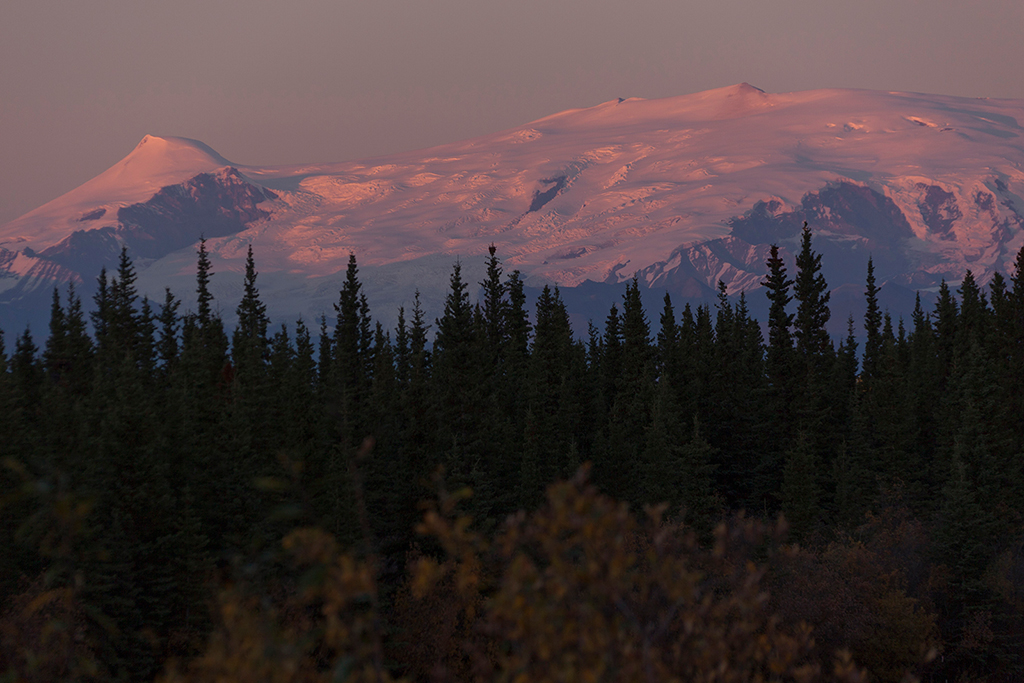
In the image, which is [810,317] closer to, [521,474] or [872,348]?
[872,348]

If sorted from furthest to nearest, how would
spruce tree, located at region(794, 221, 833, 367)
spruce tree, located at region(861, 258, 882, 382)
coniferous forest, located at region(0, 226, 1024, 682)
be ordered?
spruce tree, located at region(861, 258, 882, 382) → spruce tree, located at region(794, 221, 833, 367) → coniferous forest, located at region(0, 226, 1024, 682)

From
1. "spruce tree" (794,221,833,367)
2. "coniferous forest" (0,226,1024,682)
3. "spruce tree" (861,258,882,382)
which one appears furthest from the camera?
"spruce tree" (861,258,882,382)

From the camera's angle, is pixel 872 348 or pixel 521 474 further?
pixel 872 348

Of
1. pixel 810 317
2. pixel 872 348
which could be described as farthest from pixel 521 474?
pixel 872 348

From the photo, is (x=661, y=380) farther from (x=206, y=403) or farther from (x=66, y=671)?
(x=66, y=671)

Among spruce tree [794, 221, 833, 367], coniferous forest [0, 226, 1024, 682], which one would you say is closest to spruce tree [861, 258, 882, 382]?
coniferous forest [0, 226, 1024, 682]

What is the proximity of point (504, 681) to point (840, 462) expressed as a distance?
88.5 meters

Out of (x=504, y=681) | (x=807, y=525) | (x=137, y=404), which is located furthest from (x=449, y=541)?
(x=807, y=525)

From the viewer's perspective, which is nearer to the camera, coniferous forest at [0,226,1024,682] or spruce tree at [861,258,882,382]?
coniferous forest at [0,226,1024,682]

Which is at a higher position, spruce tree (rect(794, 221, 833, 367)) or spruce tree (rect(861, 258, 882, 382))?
spruce tree (rect(794, 221, 833, 367))

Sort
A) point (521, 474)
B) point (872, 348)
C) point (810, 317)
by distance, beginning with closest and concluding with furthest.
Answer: point (521, 474) < point (810, 317) < point (872, 348)

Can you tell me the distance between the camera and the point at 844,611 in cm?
6106

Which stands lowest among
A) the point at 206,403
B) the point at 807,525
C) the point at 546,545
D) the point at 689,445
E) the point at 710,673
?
the point at 807,525

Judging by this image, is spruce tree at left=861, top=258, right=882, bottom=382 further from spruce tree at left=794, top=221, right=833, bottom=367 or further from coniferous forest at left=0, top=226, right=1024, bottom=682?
spruce tree at left=794, top=221, right=833, bottom=367
